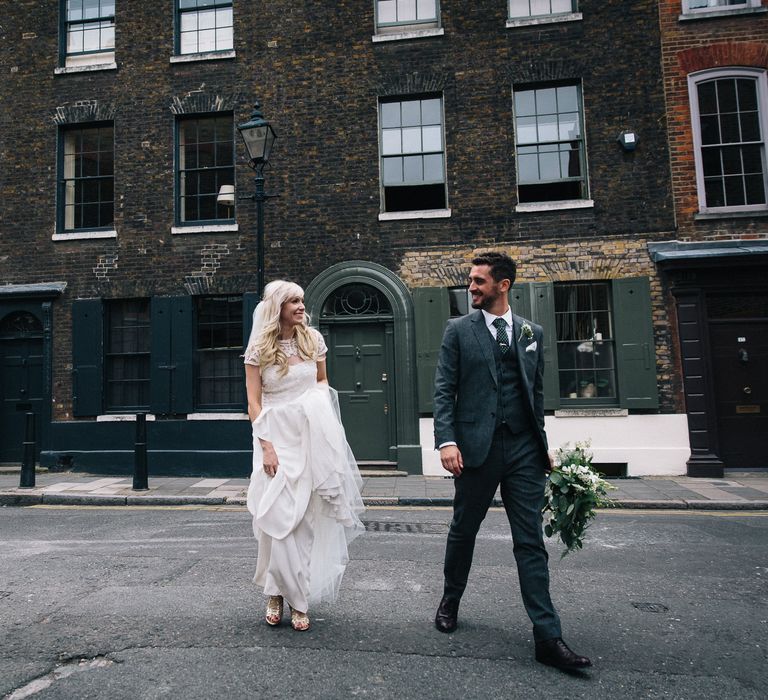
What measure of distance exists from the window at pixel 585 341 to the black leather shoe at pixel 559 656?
7865mm

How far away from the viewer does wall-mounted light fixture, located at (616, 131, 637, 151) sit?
1030 centimetres

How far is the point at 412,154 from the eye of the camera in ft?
36.2

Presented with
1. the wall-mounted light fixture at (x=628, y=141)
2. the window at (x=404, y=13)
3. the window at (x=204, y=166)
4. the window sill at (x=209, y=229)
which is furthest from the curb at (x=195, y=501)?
the window at (x=404, y=13)

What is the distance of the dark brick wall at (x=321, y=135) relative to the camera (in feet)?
34.6

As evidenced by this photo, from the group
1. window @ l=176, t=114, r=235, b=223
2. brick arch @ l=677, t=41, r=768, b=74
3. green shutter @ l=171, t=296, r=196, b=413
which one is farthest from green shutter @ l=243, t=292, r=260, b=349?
brick arch @ l=677, t=41, r=768, b=74

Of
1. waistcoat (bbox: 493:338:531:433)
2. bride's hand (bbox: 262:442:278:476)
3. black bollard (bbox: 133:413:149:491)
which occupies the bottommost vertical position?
black bollard (bbox: 133:413:149:491)

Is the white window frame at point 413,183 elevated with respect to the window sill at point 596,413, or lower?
elevated

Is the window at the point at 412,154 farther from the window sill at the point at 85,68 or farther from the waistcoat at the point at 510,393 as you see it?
the waistcoat at the point at 510,393

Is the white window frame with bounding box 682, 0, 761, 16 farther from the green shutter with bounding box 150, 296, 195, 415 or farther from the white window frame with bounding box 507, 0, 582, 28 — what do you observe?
the green shutter with bounding box 150, 296, 195, 415

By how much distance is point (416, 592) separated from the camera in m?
4.01

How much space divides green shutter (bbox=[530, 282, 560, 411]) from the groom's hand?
24.2ft

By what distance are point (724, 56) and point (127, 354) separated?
38.9ft

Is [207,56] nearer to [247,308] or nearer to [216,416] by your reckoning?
[247,308]

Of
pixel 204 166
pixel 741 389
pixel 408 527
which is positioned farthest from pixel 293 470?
pixel 204 166
